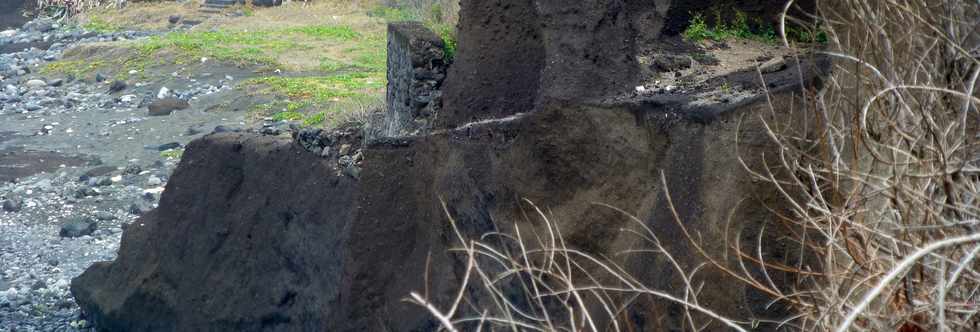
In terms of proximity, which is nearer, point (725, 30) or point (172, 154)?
point (725, 30)

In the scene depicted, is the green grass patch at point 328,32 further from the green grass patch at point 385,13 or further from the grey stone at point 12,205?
the grey stone at point 12,205

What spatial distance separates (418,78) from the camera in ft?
23.7

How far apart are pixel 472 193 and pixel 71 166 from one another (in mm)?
10588

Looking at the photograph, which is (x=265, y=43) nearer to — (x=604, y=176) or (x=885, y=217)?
(x=604, y=176)

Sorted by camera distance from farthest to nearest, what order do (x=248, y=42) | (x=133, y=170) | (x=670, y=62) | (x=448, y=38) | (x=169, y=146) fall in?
(x=248, y=42), (x=169, y=146), (x=133, y=170), (x=448, y=38), (x=670, y=62)

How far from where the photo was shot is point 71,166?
14352 mm

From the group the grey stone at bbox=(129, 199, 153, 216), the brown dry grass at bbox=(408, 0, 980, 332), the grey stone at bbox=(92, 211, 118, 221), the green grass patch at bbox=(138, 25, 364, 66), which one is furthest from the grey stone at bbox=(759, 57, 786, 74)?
the green grass patch at bbox=(138, 25, 364, 66)

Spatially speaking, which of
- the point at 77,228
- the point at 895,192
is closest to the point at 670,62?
the point at 895,192

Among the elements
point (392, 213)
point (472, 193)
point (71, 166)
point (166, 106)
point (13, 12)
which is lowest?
point (13, 12)

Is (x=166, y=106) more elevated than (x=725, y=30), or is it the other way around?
(x=725, y=30)

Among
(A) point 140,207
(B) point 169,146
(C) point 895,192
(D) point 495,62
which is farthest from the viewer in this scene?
(B) point 169,146

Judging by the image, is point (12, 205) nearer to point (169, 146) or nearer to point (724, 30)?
point (169, 146)

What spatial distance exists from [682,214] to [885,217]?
131 centimetres

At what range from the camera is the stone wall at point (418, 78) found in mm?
7203
